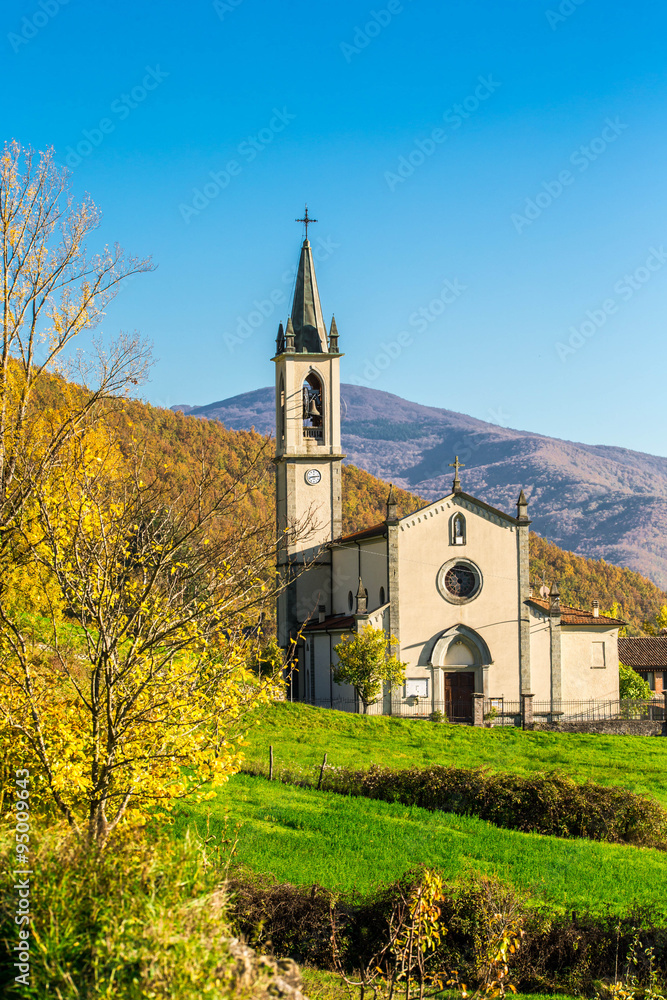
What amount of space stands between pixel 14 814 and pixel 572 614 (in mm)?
37383

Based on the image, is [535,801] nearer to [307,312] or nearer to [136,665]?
[136,665]

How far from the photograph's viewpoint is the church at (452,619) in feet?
130

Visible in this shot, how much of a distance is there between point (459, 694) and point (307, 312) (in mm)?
20157

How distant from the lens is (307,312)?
46.8 m

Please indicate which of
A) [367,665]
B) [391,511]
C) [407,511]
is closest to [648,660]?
[391,511]

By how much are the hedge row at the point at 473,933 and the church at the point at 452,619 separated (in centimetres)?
2609

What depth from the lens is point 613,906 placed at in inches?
526

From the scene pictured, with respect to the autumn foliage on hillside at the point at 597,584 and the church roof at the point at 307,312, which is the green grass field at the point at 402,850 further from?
the autumn foliage on hillside at the point at 597,584

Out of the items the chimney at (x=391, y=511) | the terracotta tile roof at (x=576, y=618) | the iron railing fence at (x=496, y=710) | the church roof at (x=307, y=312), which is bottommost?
the iron railing fence at (x=496, y=710)

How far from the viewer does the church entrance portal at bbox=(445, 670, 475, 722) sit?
39812 mm

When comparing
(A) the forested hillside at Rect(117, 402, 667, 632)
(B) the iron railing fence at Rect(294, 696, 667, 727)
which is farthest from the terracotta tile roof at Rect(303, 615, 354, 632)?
(A) the forested hillside at Rect(117, 402, 667, 632)

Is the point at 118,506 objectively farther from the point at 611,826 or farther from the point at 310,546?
the point at 310,546

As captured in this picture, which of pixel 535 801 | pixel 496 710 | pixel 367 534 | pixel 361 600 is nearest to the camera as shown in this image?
pixel 535 801

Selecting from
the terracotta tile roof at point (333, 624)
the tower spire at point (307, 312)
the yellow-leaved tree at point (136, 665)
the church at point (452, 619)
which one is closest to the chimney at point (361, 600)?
the church at point (452, 619)
